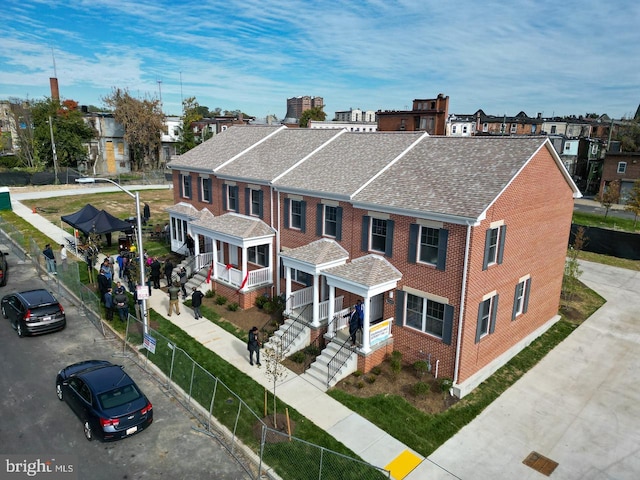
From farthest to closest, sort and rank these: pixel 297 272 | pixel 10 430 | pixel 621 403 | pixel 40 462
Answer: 1. pixel 297 272
2. pixel 621 403
3. pixel 10 430
4. pixel 40 462

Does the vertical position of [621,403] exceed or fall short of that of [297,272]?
it falls short

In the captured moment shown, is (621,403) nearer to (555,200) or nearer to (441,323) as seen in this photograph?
(441,323)

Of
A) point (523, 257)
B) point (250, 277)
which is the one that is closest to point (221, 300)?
point (250, 277)


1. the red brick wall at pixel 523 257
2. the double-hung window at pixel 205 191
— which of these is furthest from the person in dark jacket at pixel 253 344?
the double-hung window at pixel 205 191

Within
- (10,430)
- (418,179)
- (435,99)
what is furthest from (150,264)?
(435,99)

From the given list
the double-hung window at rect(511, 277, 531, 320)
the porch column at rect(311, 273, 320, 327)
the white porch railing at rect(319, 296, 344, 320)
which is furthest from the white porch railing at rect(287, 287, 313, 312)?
the double-hung window at rect(511, 277, 531, 320)

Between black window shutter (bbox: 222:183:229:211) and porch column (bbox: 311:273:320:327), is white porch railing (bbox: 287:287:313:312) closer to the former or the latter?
porch column (bbox: 311:273:320:327)

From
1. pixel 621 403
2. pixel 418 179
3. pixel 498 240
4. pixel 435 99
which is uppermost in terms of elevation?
pixel 435 99

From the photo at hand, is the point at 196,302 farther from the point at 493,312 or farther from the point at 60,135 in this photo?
the point at 60,135
